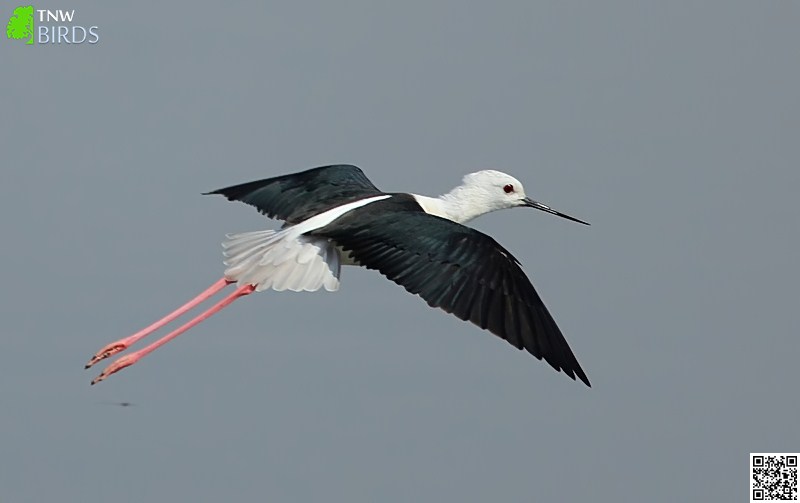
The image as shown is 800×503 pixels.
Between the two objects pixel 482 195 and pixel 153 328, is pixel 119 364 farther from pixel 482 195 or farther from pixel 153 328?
pixel 482 195

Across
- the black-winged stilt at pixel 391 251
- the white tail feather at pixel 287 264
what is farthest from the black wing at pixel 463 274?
the white tail feather at pixel 287 264

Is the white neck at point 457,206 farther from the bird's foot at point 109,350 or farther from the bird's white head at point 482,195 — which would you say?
the bird's foot at point 109,350

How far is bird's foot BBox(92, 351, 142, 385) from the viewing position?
444 inches

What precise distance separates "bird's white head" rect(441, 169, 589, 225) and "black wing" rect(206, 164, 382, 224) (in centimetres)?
49

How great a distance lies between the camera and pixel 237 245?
11.0 m

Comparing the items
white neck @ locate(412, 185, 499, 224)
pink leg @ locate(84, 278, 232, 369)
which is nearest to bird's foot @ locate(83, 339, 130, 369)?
pink leg @ locate(84, 278, 232, 369)

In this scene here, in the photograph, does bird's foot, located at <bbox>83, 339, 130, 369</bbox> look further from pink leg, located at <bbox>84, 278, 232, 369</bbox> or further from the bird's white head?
the bird's white head

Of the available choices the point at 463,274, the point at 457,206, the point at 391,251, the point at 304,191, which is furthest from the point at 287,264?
the point at 457,206

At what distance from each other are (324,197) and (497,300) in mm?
1787

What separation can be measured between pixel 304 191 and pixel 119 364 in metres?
1.57

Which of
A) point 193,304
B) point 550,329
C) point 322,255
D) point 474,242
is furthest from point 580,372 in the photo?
point 193,304

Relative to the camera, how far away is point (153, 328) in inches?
454

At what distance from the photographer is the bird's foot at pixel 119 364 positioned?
1127 centimetres

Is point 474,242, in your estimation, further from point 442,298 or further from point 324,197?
point 324,197
